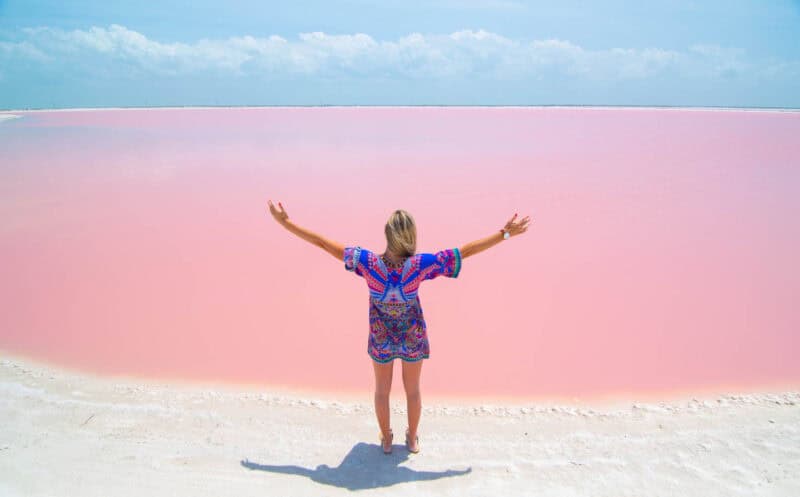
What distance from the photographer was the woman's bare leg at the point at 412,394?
101 inches

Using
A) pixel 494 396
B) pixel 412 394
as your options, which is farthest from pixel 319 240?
pixel 494 396

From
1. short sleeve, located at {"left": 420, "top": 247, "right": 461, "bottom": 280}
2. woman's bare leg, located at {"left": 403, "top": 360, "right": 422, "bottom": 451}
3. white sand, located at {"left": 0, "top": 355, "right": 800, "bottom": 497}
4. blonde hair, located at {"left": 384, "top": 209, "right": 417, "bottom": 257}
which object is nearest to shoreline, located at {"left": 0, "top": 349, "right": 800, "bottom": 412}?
white sand, located at {"left": 0, "top": 355, "right": 800, "bottom": 497}

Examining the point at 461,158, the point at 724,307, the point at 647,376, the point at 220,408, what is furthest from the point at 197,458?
the point at 461,158

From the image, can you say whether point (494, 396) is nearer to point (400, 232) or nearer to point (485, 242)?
point (485, 242)

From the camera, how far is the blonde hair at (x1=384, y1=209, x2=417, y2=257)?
230 centimetres

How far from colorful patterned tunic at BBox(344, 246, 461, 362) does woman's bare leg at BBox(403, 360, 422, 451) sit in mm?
62

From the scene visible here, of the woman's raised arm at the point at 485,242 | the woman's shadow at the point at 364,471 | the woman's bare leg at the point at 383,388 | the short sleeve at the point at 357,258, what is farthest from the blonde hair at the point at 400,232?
the woman's shadow at the point at 364,471

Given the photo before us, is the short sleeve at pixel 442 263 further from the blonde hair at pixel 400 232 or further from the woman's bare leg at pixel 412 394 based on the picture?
the woman's bare leg at pixel 412 394

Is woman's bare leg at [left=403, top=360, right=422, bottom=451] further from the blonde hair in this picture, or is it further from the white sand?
the blonde hair

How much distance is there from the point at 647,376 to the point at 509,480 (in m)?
1.94

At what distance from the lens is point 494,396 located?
3.74m

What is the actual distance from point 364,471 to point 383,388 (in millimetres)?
429

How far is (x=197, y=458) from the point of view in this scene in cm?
273

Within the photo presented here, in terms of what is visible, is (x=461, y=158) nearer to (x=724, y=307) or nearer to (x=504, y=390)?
(x=724, y=307)
